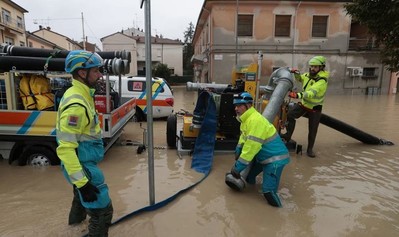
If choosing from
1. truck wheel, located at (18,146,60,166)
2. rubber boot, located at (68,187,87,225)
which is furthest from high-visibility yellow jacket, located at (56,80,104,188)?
truck wheel, located at (18,146,60,166)

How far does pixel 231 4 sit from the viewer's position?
21609mm

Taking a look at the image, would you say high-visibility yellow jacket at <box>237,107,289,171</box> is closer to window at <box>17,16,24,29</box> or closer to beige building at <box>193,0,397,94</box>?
beige building at <box>193,0,397,94</box>

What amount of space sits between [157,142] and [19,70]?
358 cm

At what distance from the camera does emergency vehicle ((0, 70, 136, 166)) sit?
5285 millimetres

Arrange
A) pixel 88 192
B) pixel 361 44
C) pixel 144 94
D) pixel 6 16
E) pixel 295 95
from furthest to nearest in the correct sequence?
pixel 6 16, pixel 361 44, pixel 144 94, pixel 295 95, pixel 88 192

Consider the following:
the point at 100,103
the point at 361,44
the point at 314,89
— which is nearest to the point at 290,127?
the point at 314,89

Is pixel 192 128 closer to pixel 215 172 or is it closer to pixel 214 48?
pixel 215 172

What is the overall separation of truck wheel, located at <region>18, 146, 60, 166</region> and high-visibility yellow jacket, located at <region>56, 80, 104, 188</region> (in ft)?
10.5

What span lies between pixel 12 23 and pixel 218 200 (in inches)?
1559

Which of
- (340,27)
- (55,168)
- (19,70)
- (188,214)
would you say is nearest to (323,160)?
(188,214)

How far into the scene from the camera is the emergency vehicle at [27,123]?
529 cm

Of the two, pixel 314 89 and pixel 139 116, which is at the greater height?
pixel 314 89

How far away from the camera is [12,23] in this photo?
3491 cm

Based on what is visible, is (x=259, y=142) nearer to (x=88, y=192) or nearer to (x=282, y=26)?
(x=88, y=192)
